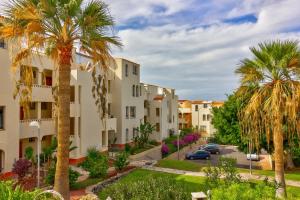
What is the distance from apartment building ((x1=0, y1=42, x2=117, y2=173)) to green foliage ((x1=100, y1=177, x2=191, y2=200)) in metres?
11.4

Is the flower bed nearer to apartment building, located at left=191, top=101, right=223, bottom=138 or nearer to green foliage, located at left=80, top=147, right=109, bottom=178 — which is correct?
apartment building, located at left=191, top=101, right=223, bottom=138

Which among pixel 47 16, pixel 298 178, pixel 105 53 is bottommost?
pixel 298 178

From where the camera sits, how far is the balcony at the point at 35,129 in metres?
26.3

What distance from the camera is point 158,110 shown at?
2315 inches

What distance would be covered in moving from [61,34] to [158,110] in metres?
45.6

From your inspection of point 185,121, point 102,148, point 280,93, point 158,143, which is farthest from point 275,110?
point 185,121

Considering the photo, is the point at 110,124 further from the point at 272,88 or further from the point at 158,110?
the point at 272,88

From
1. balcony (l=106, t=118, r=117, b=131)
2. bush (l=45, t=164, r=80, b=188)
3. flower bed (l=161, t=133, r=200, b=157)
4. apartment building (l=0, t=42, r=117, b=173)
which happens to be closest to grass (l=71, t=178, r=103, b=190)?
bush (l=45, t=164, r=80, b=188)

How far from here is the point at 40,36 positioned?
43.6ft

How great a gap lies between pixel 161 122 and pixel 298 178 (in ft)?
102

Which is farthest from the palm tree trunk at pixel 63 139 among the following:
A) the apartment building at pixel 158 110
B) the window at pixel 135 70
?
the apartment building at pixel 158 110

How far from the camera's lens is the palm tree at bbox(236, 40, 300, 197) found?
1686cm

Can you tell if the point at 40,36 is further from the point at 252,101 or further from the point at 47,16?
the point at 252,101

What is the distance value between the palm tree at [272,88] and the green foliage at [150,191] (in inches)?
294
